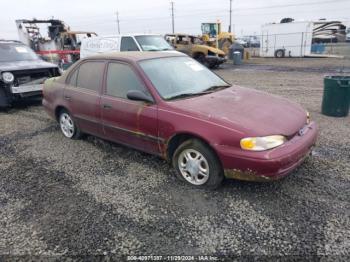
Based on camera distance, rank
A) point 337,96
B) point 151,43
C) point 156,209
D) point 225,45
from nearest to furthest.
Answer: point 156,209, point 337,96, point 151,43, point 225,45

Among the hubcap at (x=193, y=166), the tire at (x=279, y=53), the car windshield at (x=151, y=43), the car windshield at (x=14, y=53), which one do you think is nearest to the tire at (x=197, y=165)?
the hubcap at (x=193, y=166)

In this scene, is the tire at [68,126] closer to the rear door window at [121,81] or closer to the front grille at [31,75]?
the rear door window at [121,81]

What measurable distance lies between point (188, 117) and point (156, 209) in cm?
110

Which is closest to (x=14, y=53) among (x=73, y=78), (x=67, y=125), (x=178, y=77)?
(x=67, y=125)

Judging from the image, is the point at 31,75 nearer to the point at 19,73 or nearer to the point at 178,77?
the point at 19,73

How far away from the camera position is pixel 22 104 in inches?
335

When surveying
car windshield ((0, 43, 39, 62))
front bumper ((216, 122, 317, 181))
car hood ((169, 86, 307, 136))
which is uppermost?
car windshield ((0, 43, 39, 62))

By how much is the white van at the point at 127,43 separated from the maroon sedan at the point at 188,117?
567 centimetres

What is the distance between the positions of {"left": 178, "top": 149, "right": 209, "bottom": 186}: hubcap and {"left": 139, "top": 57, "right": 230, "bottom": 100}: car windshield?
77 centimetres

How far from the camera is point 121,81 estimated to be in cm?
414

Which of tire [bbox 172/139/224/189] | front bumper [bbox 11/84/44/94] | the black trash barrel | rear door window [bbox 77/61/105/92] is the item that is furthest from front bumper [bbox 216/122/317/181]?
front bumper [bbox 11/84/44/94]

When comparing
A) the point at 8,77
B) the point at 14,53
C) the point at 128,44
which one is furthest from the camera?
the point at 128,44

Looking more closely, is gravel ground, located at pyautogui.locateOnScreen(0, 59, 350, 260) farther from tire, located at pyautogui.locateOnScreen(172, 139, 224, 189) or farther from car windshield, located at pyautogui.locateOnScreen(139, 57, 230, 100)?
car windshield, located at pyautogui.locateOnScreen(139, 57, 230, 100)

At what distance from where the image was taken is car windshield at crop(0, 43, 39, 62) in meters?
8.17
